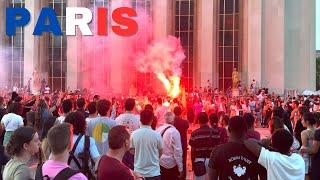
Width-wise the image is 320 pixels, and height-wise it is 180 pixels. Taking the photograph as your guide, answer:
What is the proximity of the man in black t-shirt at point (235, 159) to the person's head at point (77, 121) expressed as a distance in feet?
5.44

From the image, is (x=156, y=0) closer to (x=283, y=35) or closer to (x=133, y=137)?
(x=283, y=35)

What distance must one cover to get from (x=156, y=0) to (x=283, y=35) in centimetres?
879

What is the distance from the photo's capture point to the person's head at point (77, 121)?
6.42m

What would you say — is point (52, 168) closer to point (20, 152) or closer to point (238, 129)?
point (20, 152)

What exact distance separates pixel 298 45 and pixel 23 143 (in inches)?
1427

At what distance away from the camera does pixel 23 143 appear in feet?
15.6

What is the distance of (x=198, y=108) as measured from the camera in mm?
24484

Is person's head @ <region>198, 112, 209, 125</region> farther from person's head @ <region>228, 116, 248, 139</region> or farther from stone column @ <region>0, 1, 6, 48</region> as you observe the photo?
stone column @ <region>0, 1, 6, 48</region>

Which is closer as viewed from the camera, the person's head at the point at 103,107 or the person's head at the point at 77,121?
the person's head at the point at 77,121

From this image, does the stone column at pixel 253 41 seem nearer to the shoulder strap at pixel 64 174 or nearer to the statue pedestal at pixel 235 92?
the statue pedestal at pixel 235 92

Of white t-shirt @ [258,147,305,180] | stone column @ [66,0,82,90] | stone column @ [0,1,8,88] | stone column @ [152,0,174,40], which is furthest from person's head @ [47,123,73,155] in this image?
stone column @ [0,1,8,88]

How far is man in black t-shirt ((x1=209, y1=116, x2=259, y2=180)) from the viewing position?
18.6ft

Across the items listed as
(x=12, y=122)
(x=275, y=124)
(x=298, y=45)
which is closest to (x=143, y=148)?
(x=275, y=124)

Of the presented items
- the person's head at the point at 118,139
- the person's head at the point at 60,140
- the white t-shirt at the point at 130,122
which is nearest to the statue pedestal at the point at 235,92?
the white t-shirt at the point at 130,122
